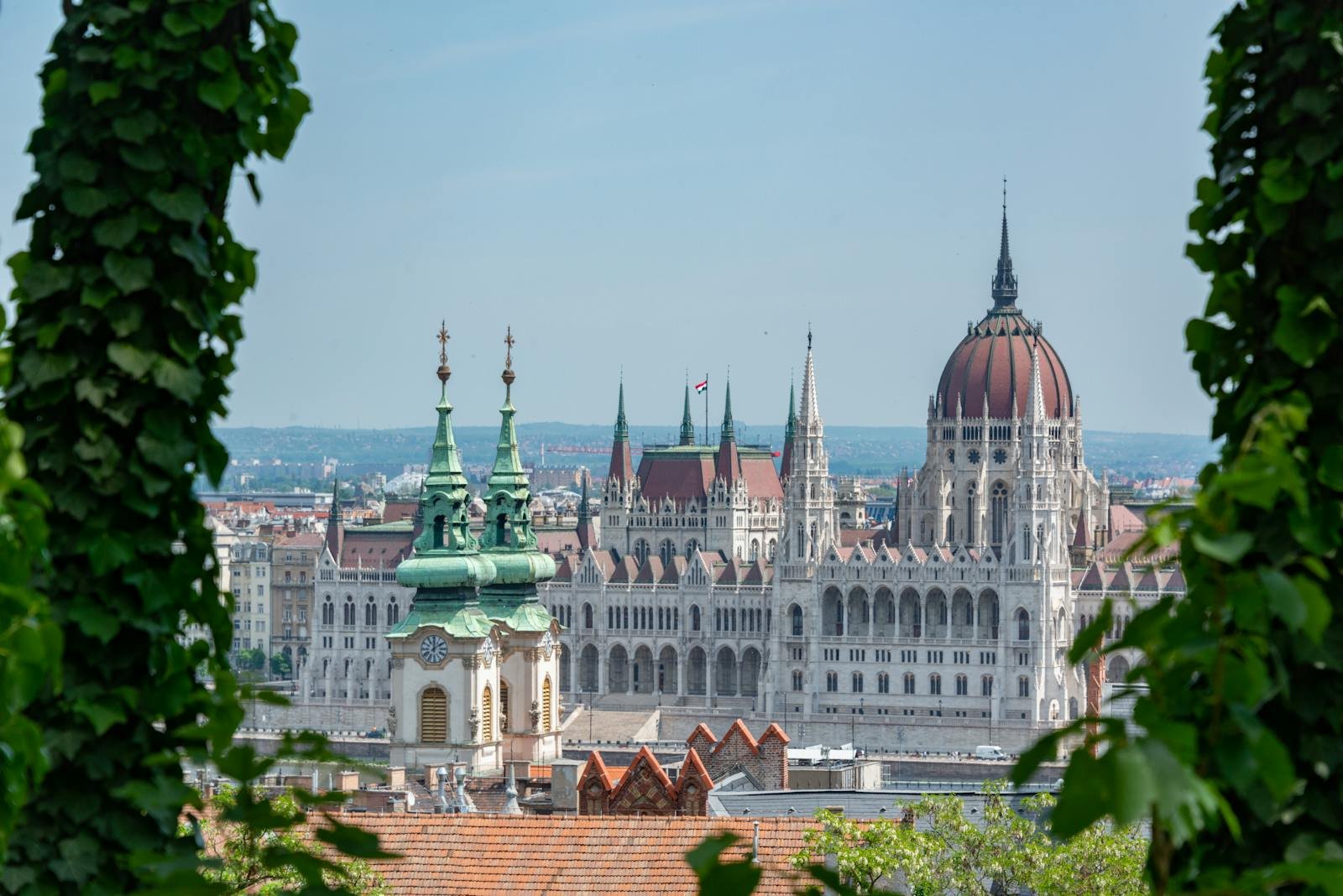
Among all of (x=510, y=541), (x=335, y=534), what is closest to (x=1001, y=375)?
(x=335, y=534)

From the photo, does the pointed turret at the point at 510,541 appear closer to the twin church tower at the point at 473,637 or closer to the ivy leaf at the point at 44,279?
the twin church tower at the point at 473,637

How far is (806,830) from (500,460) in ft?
125

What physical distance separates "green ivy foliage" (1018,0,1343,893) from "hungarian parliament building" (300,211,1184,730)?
3597 inches

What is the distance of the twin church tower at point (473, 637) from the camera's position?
57.5 meters

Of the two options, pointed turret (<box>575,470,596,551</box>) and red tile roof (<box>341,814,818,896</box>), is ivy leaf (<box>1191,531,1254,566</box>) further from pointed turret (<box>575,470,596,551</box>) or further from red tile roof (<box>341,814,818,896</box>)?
pointed turret (<box>575,470,596,551</box>)

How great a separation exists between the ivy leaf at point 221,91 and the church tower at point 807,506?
9947cm

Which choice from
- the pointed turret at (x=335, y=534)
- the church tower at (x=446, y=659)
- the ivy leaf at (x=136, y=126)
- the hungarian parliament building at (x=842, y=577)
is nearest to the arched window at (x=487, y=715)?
the church tower at (x=446, y=659)

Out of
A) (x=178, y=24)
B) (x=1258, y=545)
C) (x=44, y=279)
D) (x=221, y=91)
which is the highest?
(x=178, y=24)

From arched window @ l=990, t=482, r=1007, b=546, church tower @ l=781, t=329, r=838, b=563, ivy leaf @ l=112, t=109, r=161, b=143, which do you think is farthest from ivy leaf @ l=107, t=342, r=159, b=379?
arched window @ l=990, t=482, r=1007, b=546

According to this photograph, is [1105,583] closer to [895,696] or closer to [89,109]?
[895,696]

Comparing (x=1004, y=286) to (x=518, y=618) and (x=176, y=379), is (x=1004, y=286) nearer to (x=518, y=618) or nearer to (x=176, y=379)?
(x=518, y=618)

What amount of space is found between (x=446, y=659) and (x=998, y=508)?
5726cm

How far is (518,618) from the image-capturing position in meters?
60.2

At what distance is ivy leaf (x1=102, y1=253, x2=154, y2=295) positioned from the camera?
764 cm
